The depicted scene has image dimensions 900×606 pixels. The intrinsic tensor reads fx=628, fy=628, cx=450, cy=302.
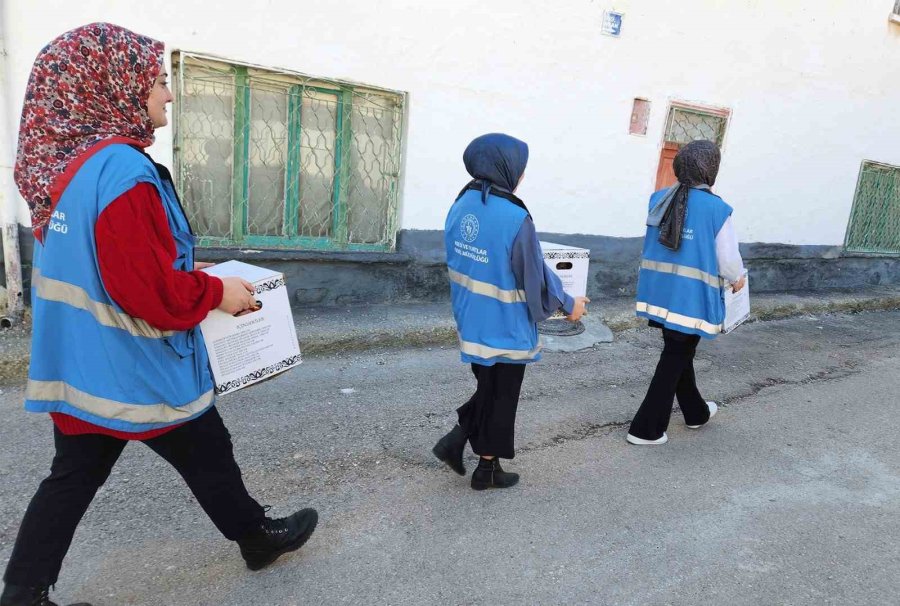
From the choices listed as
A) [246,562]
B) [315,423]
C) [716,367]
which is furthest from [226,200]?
[716,367]

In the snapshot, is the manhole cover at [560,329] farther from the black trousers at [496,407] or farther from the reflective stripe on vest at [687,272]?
the black trousers at [496,407]

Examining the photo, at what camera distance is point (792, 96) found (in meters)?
7.22

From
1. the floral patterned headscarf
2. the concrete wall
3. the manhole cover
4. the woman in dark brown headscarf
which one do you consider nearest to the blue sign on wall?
the concrete wall

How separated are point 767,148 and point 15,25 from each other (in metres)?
7.19

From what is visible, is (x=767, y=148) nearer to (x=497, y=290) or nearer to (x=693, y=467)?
(x=693, y=467)

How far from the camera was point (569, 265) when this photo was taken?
114 inches

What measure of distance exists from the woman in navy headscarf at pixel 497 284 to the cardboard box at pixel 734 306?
1045 mm

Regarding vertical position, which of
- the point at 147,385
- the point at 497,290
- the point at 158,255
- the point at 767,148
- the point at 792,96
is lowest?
the point at 147,385

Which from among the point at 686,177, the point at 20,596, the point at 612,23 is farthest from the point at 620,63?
the point at 20,596

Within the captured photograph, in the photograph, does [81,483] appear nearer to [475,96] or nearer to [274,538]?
[274,538]

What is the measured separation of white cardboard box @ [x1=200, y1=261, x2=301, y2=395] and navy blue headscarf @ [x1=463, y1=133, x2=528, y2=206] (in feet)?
3.33

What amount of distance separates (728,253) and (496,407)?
1449mm

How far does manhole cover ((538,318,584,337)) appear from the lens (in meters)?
5.46

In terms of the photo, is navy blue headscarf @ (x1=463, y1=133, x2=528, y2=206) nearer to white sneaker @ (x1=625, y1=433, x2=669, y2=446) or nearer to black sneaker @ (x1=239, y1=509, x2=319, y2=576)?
black sneaker @ (x1=239, y1=509, x2=319, y2=576)
